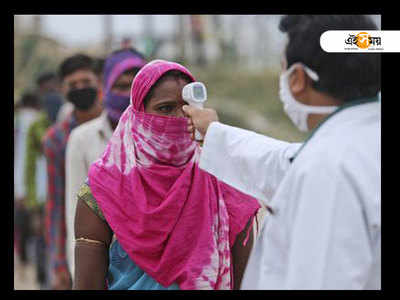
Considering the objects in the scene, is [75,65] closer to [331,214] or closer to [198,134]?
[198,134]

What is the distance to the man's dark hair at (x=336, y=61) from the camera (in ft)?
6.86

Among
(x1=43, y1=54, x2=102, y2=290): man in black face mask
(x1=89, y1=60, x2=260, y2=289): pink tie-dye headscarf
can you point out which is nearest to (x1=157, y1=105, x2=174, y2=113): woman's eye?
(x1=89, y1=60, x2=260, y2=289): pink tie-dye headscarf

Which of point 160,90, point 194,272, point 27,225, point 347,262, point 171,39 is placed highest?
point 171,39

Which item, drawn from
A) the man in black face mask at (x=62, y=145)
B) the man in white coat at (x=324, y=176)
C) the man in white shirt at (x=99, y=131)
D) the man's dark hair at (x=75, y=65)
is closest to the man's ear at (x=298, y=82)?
the man in white coat at (x=324, y=176)

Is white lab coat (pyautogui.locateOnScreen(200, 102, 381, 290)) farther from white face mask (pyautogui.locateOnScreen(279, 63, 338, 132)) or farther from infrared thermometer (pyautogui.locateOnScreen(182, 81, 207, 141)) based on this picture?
infrared thermometer (pyautogui.locateOnScreen(182, 81, 207, 141))

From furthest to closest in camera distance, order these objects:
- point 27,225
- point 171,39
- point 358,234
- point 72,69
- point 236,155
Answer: point 171,39 < point 27,225 < point 72,69 < point 236,155 < point 358,234

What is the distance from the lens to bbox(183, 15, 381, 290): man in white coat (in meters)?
1.95

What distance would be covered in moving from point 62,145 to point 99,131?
86cm

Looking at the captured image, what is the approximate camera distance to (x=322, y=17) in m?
2.16

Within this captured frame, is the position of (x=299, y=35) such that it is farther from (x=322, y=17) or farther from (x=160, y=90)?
(x=160, y=90)

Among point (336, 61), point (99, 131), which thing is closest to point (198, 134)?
point (336, 61)

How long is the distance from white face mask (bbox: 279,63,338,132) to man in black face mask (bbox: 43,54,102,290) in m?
3.06

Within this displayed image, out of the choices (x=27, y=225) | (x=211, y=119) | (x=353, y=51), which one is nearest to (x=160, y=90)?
(x=211, y=119)

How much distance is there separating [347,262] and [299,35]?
0.69 m
